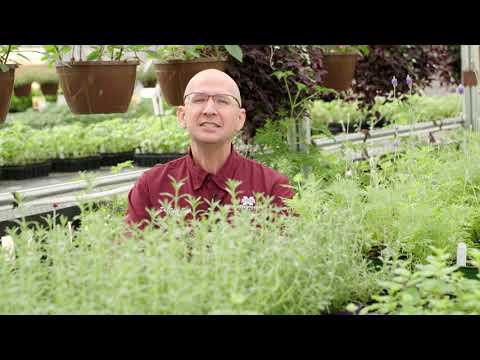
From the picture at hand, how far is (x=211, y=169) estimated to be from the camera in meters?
2.17

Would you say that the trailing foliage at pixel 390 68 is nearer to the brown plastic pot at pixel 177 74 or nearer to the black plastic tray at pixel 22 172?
the brown plastic pot at pixel 177 74

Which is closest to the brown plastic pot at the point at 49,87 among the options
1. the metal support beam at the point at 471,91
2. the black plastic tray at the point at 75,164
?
the black plastic tray at the point at 75,164

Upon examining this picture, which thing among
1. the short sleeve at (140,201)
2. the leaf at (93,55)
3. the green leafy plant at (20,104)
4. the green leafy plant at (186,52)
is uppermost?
the green leafy plant at (186,52)

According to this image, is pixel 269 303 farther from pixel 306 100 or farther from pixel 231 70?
pixel 306 100

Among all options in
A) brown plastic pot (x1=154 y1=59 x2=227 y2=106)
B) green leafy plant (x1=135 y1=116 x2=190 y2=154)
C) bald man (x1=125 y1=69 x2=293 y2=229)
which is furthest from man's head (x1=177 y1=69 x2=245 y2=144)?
green leafy plant (x1=135 y1=116 x2=190 y2=154)

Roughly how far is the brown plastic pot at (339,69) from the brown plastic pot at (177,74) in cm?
111

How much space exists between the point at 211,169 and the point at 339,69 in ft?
5.62

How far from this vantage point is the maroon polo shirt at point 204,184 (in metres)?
2.15

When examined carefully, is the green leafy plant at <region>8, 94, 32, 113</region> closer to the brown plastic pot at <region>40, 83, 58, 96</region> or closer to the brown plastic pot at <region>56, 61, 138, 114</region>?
the brown plastic pot at <region>40, 83, 58, 96</region>

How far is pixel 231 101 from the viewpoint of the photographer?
6.56 feet

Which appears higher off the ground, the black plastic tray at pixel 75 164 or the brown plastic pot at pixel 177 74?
the brown plastic pot at pixel 177 74

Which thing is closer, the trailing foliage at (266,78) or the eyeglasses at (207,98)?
the eyeglasses at (207,98)

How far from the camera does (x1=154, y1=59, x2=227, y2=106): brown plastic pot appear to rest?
8.55 feet
